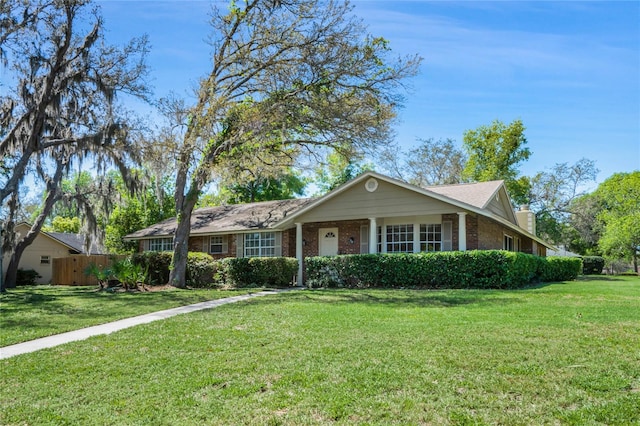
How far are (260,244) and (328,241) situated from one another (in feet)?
11.5

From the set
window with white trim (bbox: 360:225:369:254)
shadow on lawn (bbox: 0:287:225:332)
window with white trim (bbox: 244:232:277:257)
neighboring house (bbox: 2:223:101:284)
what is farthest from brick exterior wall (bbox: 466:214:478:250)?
neighboring house (bbox: 2:223:101:284)

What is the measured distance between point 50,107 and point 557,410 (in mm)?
19263

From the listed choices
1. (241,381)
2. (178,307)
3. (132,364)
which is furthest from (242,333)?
(178,307)

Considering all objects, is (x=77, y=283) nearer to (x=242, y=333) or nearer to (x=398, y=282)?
(x=398, y=282)

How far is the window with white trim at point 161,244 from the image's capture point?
84.6 ft

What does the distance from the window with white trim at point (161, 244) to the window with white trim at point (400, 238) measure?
470 inches

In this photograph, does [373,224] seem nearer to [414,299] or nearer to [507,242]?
[414,299]

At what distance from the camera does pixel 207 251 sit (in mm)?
24484

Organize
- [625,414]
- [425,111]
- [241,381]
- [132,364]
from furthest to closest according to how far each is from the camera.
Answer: [425,111]
[132,364]
[241,381]
[625,414]

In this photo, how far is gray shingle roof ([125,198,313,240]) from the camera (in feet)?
75.5

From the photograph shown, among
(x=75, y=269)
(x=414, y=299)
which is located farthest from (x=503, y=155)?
(x=75, y=269)

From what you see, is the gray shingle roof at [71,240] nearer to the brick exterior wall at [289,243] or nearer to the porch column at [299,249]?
the brick exterior wall at [289,243]

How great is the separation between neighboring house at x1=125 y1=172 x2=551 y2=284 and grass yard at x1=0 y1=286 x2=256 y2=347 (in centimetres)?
620

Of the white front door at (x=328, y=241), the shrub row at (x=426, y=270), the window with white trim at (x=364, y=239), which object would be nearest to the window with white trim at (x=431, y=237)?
the window with white trim at (x=364, y=239)
